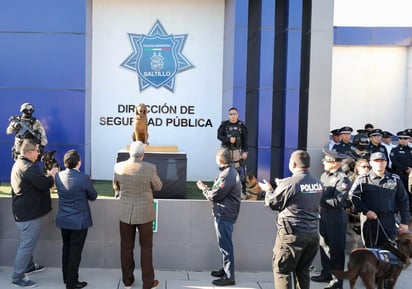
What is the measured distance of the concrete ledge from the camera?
554cm

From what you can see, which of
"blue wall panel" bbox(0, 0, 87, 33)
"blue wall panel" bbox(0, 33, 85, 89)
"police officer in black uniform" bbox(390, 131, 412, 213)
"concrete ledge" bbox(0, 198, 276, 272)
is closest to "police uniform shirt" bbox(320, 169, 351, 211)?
"concrete ledge" bbox(0, 198, 276, 272)

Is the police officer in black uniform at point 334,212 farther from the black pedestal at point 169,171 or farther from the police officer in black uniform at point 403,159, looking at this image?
the police officer in black uniform at point 403,159

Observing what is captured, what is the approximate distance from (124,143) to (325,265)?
6.27 metres

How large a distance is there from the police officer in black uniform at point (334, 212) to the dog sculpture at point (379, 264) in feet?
1.46

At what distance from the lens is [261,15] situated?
849 centimetres

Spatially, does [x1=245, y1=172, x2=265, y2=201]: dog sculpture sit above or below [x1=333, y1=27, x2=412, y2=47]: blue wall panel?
below

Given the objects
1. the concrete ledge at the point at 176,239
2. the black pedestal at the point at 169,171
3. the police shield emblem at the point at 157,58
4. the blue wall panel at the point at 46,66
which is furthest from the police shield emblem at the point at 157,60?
the concrete ledge at the point at 176,239

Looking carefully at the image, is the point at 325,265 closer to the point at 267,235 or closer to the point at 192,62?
the point at 267,235

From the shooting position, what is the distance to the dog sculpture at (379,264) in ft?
13.7

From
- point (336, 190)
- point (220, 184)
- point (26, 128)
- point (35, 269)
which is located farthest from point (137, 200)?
point (26, 128)

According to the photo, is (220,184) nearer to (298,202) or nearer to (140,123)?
(298,202)

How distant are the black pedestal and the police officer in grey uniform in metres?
2.62

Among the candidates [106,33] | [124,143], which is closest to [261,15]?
[106,33]

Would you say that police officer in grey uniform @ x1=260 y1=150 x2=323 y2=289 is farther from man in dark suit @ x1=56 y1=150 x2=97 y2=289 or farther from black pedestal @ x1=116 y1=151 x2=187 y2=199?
black pedestal @ x1=116 y1=151 x2=187 y2=199
